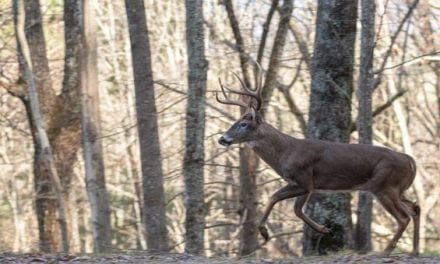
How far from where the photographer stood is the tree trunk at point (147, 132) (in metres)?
12.6

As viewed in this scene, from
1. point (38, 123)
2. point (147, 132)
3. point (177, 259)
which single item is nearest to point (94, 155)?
point (147, 132)

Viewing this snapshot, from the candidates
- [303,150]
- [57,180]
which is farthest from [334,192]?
[57,180]

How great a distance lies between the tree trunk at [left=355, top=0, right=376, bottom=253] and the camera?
1209cm

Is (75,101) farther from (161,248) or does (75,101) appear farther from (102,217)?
(161,248)

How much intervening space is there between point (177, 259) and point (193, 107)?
272cm

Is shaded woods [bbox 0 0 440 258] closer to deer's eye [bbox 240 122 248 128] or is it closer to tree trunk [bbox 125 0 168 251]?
tree trunk [bbox 125 0 168 251]

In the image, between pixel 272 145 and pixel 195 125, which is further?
pixel 195 125

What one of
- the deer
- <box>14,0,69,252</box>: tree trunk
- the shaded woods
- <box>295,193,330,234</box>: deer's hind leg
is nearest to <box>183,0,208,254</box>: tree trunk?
the shaded woods

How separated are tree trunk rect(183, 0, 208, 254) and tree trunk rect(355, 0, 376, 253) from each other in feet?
7.48

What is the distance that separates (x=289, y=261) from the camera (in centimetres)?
947

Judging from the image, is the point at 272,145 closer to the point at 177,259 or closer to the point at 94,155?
the point at 177,259

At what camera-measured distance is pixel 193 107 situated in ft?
39.3

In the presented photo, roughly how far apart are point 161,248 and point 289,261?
3.34m

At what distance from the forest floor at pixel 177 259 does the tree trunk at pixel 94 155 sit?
3167 mm
